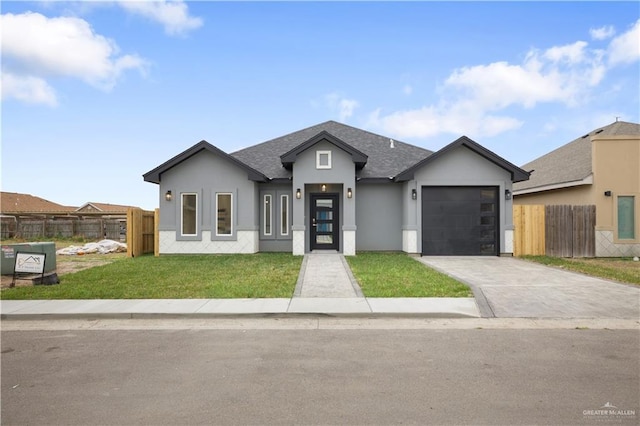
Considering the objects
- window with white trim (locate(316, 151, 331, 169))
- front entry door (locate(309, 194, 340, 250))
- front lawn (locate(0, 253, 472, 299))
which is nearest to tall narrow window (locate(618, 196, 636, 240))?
front lawn (locate(0, 253, 472, 299))

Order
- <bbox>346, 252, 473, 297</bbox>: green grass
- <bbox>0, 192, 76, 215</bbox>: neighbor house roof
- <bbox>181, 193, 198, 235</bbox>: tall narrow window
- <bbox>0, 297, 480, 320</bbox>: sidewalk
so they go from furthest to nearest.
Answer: <bbox>0, 192, 76, 215</bbox>: neighbor house roof < <bbox>181, 193, 198, 235</bbox>: tall narrow window < <bbox>346, 252, 473, 297</bbox>: green grass < <bbox>0, 297, 480, 320</bbox>: sidewalk

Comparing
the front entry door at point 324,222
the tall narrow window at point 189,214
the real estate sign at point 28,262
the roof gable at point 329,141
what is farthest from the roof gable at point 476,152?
the real estate sign at point 28,262

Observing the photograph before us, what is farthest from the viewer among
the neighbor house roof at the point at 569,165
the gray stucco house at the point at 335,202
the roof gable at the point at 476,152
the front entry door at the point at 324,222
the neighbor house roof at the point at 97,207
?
the neighbor house roof at the point at 97,207

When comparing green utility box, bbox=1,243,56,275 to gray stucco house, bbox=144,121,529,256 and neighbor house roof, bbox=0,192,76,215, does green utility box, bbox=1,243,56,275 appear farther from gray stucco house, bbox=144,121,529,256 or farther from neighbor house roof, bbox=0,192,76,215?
neighbor house roof, bbox=0,192,76,215

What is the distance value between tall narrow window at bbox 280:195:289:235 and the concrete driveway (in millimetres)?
7462

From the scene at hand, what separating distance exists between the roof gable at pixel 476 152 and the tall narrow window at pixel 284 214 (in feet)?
17.2

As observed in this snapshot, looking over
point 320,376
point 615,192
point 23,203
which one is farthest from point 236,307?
point 23,203

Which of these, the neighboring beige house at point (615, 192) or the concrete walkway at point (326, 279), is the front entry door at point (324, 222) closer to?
the concrete walkway at point (326, 279)

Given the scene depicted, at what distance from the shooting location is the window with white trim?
632 inches

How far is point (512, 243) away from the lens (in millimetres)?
16016

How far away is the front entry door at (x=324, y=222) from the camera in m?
17.2

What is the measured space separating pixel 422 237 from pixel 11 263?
14043 mm

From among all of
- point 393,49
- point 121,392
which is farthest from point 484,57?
point 121,392

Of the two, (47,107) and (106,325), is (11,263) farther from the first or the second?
(47,107)
